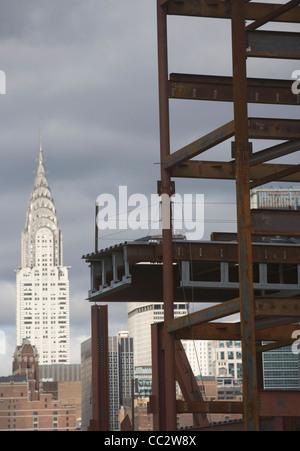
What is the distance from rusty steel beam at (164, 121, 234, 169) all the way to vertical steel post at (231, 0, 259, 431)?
90 centimetres

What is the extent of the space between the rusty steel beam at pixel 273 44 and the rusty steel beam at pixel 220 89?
→ 274 cm

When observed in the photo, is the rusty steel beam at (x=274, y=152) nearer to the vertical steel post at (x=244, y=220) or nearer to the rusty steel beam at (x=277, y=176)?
the rusty steel beam at (x=277, y=176)

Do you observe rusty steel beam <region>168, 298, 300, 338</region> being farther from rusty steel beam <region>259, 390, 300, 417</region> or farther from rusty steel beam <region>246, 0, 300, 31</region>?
rusty steel beam <region>246, 0, 300, 31</region>

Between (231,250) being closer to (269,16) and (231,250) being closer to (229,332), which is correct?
(229,332)

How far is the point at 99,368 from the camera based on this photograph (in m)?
46.3

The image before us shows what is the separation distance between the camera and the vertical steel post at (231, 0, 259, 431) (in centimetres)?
3400

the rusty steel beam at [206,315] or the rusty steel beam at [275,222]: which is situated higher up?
the rusty steel beam at [275,222]

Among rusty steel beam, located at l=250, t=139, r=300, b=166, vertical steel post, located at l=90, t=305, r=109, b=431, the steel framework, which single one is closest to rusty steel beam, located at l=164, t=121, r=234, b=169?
the steel framework

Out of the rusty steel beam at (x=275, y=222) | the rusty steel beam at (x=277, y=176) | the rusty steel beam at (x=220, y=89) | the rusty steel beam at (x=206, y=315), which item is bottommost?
the rusty steel beam at (x=206, y=315)

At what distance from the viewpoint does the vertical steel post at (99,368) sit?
151 feet

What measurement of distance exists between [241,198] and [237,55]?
5438 millimetres

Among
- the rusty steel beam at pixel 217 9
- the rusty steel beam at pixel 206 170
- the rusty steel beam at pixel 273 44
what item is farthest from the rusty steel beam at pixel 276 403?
the rusty steel beam at pixel 217 9
